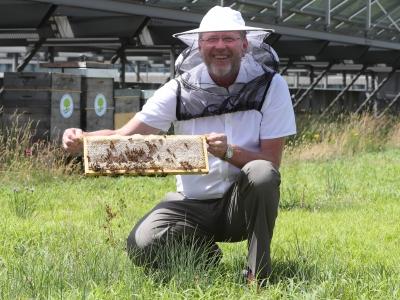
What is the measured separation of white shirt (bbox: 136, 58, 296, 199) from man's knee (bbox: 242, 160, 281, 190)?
244 millimetres

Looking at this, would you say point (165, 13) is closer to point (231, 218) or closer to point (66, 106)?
point (66, 106)

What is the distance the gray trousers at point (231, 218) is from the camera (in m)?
3.84

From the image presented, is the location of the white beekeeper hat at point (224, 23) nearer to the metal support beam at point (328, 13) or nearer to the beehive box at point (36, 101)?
the beehive box at point (36, 101)

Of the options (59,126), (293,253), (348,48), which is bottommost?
(293,253)

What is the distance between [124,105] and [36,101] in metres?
1.53

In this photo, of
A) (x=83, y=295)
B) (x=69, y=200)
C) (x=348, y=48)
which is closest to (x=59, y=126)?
(x=69, y=200)

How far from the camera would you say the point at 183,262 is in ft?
12.6

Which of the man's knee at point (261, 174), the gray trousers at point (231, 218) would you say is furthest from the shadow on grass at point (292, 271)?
the man's knee at point (261, 174)

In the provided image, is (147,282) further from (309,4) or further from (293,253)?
(309,4)

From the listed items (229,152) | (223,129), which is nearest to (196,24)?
(223,129)

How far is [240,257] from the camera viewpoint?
14.6ft

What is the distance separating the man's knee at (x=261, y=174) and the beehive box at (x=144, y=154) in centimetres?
23

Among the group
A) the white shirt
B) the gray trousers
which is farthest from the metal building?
the gray trousers

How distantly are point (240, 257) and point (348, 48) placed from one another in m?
14.1
